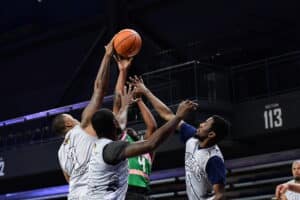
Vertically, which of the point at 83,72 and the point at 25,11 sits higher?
the point at 25,11

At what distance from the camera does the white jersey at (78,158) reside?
5.42m

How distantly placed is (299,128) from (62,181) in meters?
7.14

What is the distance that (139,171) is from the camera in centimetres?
585

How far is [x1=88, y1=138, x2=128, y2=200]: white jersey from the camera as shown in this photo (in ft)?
15.7

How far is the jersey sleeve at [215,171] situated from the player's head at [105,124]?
1263mm

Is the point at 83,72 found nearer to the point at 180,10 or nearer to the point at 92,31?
the point at 92,31

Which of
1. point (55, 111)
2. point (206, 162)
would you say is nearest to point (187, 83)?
point (55, 111)

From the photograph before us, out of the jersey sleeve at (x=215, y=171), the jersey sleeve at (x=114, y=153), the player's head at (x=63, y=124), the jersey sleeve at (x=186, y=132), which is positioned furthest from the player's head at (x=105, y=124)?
the jersey sleeve at (x=186, y=132)

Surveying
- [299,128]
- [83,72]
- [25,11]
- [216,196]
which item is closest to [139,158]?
[216,196]

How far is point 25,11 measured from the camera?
60.4 ft

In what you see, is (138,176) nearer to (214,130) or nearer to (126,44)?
(214,130)

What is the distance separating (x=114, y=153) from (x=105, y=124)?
9.8 inches

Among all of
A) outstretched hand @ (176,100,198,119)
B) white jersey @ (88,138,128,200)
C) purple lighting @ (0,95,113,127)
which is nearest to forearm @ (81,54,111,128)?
white jersey @ (88,138,128,200)

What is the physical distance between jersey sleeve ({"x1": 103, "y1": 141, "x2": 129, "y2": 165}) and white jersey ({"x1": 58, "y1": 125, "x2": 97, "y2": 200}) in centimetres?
70
